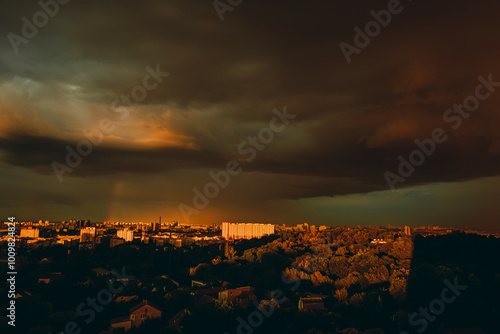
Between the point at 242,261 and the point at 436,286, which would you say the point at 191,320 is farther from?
the point at 242,261

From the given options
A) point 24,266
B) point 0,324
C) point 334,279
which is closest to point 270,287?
point 334,279

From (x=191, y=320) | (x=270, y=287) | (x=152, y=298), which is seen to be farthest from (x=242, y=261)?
(x=191, y=320)

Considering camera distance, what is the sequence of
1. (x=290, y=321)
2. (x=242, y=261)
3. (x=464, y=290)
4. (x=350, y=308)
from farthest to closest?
(x=242, y=261)
(x=464, y=290)
(x=350, y=308)
(x=290, y=321)

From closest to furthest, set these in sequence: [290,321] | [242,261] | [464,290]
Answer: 1. [290,321]
2. [464,290]
3. [242,261]

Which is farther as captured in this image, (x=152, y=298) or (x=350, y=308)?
(x=152, y=298)

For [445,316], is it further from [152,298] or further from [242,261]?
[242,261]

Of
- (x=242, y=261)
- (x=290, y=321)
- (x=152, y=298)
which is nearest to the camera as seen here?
(x=290, y=321)
